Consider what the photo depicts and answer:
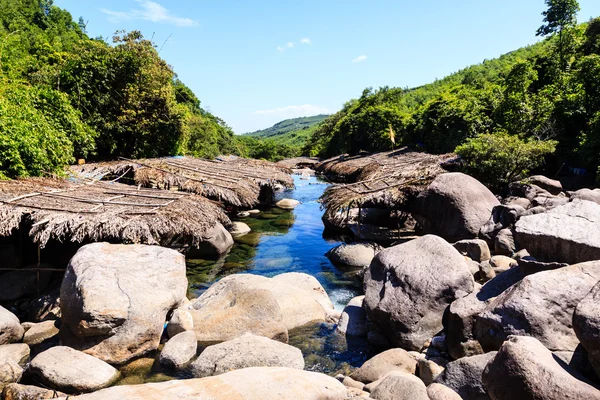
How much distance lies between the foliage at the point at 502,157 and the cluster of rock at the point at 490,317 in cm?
550

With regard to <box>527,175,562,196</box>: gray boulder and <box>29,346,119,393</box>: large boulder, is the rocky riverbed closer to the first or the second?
<box>29,346,119,393</box>: large boulder

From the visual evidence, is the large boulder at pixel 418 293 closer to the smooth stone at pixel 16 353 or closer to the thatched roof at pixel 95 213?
the thatched roof at pixel 95 213

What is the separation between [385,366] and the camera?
5.96m

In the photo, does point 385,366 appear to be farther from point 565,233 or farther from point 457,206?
point 457,206

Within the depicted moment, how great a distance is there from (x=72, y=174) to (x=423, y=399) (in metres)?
12.4

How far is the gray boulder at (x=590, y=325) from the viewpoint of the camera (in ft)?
12.5

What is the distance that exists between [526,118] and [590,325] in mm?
16145

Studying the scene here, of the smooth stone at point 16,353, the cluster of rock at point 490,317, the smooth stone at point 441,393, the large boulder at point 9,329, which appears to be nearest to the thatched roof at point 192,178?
the cluster of rock at point 490,317

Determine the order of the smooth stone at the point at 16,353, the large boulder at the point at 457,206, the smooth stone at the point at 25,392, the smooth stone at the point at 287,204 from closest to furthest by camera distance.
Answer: the smooth stone at the point at 25,392, the smooth stone at the point at 16,353, the large boulder at the point at 457,206, the smooth stone at the point at 287,204

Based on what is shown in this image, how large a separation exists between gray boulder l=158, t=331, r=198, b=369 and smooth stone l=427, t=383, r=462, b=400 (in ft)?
12.6

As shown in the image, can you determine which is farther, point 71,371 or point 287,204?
point 287,204

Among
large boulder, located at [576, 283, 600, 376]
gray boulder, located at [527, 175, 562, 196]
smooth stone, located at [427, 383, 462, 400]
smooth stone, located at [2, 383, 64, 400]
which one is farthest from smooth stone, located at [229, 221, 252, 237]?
large boulder, located at [576, 283, 600, 376]

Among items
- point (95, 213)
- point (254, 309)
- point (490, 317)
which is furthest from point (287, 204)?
point (490, 317)

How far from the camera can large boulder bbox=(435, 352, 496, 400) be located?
4664 mm
